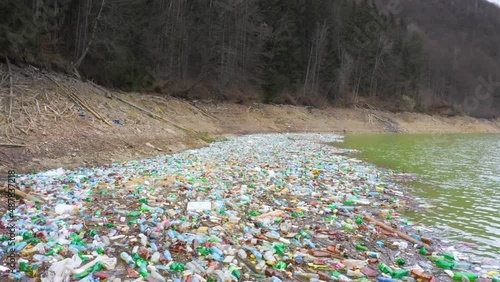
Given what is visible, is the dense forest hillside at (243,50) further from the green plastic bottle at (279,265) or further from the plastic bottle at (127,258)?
the green plastic bottle at (279,265)

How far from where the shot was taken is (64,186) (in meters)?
7.36

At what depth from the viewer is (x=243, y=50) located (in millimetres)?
35375

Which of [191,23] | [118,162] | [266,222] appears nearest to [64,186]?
[118,162]

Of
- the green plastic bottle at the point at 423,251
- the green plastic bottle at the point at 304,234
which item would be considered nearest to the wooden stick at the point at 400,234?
the green plastic bottle at the point at 423,251

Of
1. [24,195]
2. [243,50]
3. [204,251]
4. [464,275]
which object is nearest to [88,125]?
[24,195]

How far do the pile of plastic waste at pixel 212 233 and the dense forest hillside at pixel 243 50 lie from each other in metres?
9.98

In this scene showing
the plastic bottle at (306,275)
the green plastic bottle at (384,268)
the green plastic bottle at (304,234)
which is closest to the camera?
the plastic bottle at (306,275)

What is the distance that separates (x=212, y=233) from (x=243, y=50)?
3196cm

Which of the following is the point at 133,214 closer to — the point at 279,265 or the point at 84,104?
the point at 279,265

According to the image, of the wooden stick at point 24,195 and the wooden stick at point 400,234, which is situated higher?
the wooden stick at point 400,234

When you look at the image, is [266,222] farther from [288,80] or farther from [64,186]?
[288,80]

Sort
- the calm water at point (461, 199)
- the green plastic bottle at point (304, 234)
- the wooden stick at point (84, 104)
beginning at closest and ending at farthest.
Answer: the green plastic bottle at point (304, 234), the calm water at point (461, 199), the wooden stick at point (84, 104)

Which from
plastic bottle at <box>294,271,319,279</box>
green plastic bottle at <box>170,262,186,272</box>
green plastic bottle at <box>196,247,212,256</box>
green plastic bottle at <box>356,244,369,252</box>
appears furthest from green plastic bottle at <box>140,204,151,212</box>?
green plastic bottle at <box>356,244,369,252</box>

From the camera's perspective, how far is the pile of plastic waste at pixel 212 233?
4215 mm
